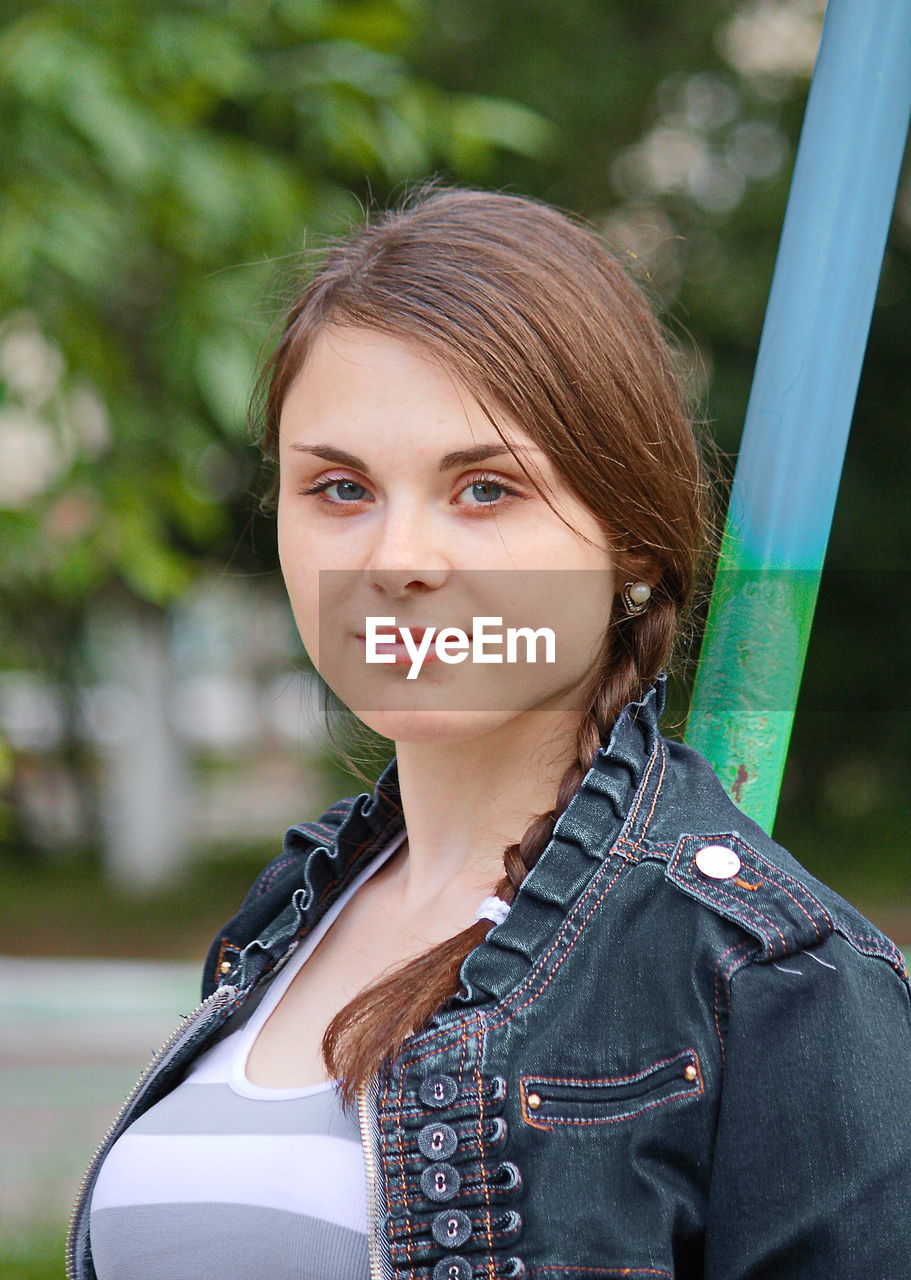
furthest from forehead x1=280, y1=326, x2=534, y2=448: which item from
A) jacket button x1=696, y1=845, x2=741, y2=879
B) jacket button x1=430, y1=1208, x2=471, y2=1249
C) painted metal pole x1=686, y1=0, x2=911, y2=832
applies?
jacket button x1=430, y1=1208, x2=471, y2=1249

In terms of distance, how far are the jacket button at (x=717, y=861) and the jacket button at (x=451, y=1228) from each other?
32 centimetres

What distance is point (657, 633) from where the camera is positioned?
1.29 meters

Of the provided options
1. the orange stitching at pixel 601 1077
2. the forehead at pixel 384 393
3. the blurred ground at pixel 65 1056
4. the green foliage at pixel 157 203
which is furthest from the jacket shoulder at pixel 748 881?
the blurred ground at pixel 65 1056

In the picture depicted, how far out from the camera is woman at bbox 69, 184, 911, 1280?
3.29 feet

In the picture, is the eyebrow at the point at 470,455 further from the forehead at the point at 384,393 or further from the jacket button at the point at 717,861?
the jacket button at the point at 717,861

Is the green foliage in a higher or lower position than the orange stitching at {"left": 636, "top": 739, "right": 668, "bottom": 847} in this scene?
higher

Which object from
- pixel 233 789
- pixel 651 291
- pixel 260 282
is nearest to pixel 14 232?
pixel 260 282

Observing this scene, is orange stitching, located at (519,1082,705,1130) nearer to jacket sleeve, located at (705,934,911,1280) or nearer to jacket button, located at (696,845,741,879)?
jacket sleeve, located at (705,934,911,1280)

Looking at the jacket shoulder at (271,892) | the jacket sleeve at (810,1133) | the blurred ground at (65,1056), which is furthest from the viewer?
the blurred ground at (65,1056)

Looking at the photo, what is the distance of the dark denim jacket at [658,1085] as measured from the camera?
0.98 meters

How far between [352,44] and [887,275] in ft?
20.6

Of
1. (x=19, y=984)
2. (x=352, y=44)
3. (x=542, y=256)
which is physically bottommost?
(x=19, y=984)

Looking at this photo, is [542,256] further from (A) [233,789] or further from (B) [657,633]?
(A) [233,789]

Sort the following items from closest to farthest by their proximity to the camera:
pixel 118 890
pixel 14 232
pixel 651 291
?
1. pixel 651 291
2. pixel 14 232
3. pixel 118 890
